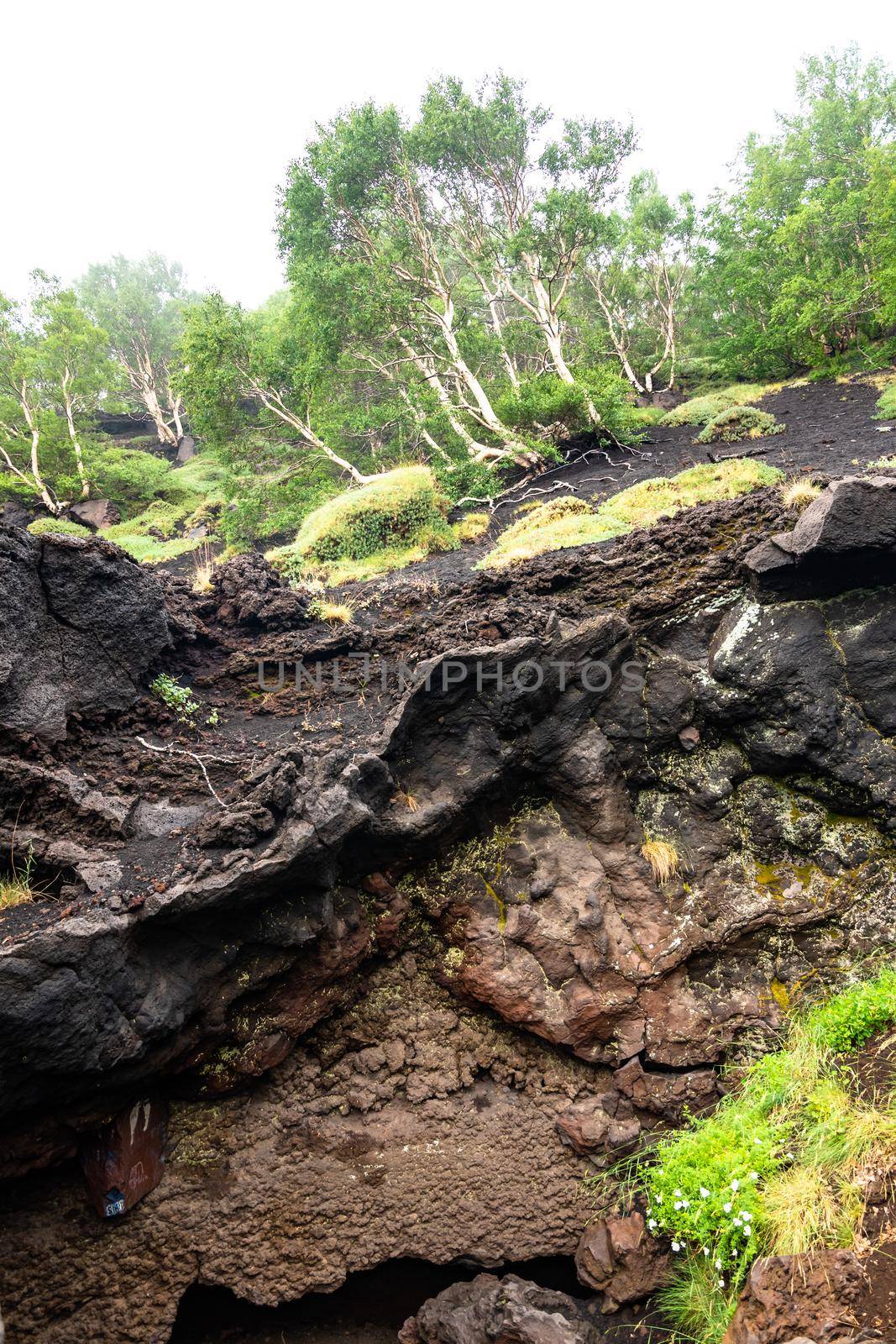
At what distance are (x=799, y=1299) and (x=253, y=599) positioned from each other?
8359mm

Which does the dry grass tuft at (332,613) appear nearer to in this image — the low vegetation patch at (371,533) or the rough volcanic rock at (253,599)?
the rough volcanic rock at (253,599)

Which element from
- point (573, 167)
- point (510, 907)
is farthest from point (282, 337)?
point (510, 907)

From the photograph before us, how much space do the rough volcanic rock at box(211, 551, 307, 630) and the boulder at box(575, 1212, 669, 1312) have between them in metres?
7.22

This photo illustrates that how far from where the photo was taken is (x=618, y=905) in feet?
19.0

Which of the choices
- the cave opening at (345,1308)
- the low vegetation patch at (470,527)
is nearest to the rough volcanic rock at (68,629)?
the cave opening at (345,1308)

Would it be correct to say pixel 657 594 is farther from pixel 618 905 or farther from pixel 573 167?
pixel 573 167

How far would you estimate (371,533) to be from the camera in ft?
48.6

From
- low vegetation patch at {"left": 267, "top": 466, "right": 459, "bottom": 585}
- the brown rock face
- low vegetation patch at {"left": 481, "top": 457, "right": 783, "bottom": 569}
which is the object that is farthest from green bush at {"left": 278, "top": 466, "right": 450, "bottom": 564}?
the brown rock face

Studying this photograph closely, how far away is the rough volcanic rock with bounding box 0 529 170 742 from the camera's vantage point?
556 cm

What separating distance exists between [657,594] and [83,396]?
31.0 metres

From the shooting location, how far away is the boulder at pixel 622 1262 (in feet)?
14.5

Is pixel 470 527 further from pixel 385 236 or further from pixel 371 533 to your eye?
pixel 385 236

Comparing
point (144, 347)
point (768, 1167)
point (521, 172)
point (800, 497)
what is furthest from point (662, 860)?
point (144, 347)

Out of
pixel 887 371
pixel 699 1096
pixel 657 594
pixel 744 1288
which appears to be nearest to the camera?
pixel 744 1288
